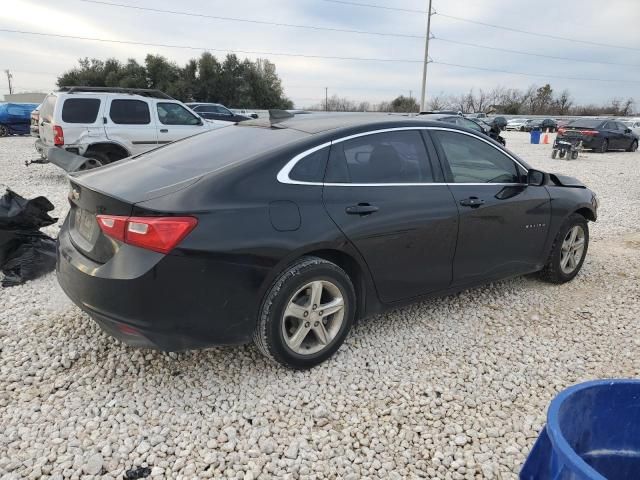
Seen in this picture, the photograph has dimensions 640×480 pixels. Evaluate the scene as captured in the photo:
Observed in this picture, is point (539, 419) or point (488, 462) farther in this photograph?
point (539, 419)

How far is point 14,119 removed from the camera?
2264cm

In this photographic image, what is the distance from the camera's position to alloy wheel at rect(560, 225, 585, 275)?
4648 millimetres

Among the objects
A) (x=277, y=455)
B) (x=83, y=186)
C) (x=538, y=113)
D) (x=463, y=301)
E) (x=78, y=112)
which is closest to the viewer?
(x=277, y=455)

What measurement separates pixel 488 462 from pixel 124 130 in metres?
9.43

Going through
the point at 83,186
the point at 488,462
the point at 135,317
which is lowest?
the point at 488,462

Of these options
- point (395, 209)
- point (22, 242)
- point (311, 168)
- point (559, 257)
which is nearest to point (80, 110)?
point (22, 242)

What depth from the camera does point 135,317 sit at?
253 centimetres

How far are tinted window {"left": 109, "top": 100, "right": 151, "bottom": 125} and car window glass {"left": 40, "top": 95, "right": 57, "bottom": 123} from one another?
106cm

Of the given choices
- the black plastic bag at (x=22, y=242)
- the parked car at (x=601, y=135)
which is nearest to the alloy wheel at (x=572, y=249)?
the black plastic bag at (x=22, y=242)

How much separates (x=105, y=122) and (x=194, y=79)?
39.6m

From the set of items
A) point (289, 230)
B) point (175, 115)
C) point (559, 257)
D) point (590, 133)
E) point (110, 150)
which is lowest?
point (559, 257)

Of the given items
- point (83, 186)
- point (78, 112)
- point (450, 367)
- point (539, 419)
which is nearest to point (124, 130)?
point (78, 112)

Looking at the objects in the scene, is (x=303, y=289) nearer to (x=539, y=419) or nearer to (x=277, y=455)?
(x=277, y=455)

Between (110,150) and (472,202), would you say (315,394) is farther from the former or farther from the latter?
(110,150)
